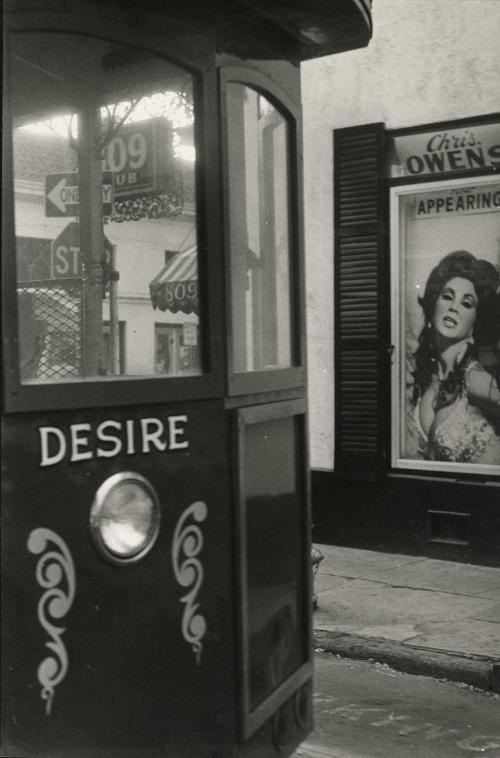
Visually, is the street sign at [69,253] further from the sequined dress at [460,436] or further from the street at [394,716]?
the sequined dress at [460,436]

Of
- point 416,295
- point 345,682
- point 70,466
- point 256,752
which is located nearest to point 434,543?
point 416,295

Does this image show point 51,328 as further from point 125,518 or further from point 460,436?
point 460,436

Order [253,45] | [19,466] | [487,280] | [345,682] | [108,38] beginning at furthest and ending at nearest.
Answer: [487,280], [345,682], [253,45], [108,38], [19,466]

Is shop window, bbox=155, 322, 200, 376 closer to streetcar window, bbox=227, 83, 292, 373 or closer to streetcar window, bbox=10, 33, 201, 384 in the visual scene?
streetcar window, bbox=10, 33, 201, 384

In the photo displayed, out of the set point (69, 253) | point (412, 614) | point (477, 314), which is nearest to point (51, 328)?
point (69, 253)

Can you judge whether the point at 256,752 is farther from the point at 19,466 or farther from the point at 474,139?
the point at 474,139

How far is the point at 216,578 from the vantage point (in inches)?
118

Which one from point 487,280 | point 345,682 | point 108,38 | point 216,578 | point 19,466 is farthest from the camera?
point 487,280

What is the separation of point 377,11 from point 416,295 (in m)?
2.31

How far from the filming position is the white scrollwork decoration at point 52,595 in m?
2.50

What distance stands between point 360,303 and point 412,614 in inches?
112

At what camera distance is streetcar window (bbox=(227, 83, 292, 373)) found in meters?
3.13

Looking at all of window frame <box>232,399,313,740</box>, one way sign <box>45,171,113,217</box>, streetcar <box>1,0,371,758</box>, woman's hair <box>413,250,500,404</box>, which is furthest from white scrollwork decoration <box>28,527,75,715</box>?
woman's hair <box>413,250,500,404</box>

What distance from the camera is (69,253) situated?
290cm
